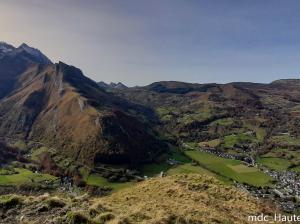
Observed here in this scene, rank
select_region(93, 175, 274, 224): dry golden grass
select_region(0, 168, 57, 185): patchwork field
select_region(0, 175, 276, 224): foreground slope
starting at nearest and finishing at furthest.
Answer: select_region(0, 175, 276, 224): foreground slope, select_region(93, 175, 274, 224): dry golden grass, select_region(0, 168, 57, 185): patchwork field

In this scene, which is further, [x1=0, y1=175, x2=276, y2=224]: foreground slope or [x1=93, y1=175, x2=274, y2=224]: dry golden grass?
[x1=93, y1=175, x2=274, y2=224]: dry golden grass

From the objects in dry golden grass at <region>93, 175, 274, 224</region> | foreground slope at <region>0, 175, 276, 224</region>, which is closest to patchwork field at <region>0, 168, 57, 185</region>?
dry golden grass at <region>93, 175, 274, 224</region>

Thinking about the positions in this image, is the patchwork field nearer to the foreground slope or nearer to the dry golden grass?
the dry golden grass

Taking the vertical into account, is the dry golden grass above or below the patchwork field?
above

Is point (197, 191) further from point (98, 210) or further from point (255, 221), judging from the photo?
point (98, 210)

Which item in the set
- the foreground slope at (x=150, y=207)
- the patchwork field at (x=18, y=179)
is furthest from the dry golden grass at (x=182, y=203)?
the patchwork field at (x=18, y=179)

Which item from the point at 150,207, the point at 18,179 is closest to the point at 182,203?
the point at 150,207

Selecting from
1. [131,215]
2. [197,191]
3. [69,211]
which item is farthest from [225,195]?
[69,211]

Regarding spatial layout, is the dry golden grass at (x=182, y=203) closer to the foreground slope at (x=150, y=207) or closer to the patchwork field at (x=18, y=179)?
the foreground slope at (x=150, y=207)

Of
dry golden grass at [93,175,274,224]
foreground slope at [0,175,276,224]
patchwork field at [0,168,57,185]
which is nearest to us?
foreground slope at [0,175,276,224]
